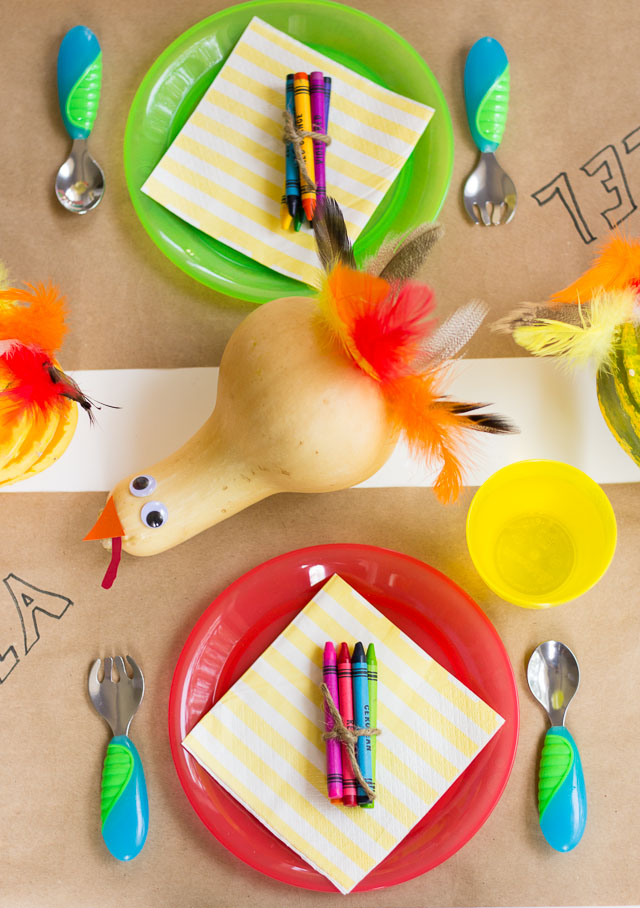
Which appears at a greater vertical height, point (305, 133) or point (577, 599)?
point (305, 133)

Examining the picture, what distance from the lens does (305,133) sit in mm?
751

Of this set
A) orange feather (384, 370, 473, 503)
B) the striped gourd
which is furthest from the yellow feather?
orange feather (384, 370, 473, 503)

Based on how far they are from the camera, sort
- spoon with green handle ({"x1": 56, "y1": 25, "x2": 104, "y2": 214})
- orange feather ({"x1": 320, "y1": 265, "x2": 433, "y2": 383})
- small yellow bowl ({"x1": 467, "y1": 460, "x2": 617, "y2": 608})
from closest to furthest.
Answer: orange feather ({"x1": 320, "y1": 265, "x2": 433, "y2": 383}) → small yellow bowl ({"x1": 467, "y1": 460, "x2": 617, "y2": 608}) → spoon with green handle ({"x1": 56, "y1": 25, "x2": 104, "y2": 214})

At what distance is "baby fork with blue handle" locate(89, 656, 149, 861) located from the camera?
0.71m

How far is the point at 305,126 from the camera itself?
2.48 feet

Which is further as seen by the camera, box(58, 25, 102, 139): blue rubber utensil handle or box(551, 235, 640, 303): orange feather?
box(58, 25, 102, 139): blue rubber utensil handle

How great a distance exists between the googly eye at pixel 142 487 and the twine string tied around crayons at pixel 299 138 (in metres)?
0.33

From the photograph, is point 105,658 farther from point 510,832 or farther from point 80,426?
point 510,832

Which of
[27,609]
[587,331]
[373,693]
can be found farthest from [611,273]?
[27,609]

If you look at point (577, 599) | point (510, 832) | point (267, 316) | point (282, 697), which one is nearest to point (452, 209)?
point (267, 316)

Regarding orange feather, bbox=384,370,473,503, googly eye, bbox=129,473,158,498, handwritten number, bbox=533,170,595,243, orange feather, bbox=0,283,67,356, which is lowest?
googly eye, bbox=129,473,158,498

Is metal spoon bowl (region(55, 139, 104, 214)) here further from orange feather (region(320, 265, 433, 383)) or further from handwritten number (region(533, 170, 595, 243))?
handwritten number (region(533, 170, 595, 243))

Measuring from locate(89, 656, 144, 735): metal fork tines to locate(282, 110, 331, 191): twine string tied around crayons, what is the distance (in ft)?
1.70

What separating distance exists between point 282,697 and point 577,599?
314mm
